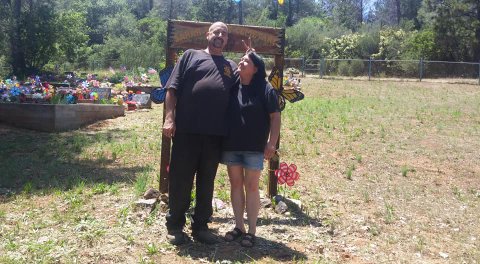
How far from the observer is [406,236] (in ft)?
15.4

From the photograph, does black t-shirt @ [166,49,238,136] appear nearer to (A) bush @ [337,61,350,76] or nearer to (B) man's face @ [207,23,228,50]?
(B) man's face @ [207,23,228,50]

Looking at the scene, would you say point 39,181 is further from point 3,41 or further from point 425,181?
point 3,41

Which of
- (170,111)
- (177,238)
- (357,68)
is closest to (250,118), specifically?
(170,111)

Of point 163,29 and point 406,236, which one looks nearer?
point 406,236

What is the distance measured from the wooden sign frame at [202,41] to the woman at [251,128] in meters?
0.96

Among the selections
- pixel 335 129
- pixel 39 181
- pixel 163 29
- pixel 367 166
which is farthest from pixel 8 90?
pixel 163 29

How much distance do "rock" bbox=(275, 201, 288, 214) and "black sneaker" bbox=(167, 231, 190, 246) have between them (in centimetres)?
123

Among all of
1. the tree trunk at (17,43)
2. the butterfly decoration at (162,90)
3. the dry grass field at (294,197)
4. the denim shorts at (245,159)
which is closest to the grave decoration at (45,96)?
the dry grass field at (294,197)

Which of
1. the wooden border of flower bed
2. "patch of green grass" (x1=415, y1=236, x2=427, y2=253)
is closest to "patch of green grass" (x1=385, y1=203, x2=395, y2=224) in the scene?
"patch of green grass" (x1=415, y1=236, x2=427, y2=253)

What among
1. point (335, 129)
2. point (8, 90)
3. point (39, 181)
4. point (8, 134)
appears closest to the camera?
point (39, 181)

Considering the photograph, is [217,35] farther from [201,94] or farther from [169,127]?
[169,127]

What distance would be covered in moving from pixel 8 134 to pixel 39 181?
12.4 ft

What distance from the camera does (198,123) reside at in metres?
3.91

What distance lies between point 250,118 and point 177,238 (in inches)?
43.7
